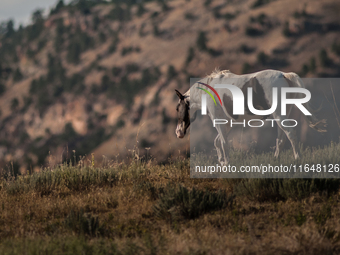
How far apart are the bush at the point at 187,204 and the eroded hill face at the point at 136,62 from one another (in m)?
50.4

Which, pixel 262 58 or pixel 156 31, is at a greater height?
pixel 156 31

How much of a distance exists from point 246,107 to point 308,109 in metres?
1.18

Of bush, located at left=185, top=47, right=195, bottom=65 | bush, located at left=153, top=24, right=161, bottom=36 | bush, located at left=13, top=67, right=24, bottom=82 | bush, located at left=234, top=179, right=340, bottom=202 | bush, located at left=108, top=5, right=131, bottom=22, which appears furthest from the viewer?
bush, located at left=108, top=5, right=131, bottom=22

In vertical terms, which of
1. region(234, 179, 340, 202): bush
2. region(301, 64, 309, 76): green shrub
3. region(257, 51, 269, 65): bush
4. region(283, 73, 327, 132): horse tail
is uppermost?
region(257, 51, 269, 65): bush

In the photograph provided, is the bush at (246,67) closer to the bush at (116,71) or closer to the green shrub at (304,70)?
the green shrub at (304,70)

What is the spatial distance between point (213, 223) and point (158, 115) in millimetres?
65630

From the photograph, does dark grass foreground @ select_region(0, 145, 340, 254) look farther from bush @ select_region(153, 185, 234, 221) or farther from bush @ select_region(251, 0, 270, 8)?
bush @ select_region(251, 0, 270, 8)

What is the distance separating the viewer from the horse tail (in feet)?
23.4

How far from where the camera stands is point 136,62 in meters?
92.1

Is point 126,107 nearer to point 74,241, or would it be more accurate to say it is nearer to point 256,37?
point 256,37

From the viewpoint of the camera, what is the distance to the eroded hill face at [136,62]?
72.4 meters

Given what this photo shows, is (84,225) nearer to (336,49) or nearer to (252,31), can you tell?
(336,49)

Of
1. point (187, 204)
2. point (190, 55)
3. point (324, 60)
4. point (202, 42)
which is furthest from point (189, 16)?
point (187, 204)

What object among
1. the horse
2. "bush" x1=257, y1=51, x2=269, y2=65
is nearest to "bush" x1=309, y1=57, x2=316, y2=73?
"bush" x1=257, y1=51, x2=269, y2=65
